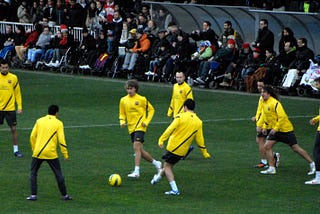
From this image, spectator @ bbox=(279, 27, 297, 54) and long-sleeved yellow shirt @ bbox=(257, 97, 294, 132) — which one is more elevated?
long-sleeved yellow shirt @ bbox=(257, 97, 294, 132)

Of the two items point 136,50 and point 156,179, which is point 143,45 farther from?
point 156,179

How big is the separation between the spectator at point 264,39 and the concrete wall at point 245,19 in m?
1.34

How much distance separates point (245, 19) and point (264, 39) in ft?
17.2

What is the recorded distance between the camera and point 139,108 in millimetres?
20141

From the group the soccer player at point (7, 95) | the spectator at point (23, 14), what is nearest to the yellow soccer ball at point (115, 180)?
the soccer player at point (7, 95)

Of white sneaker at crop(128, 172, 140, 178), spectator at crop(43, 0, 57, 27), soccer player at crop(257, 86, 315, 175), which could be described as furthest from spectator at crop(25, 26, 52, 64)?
white sneaker at crop(128, 172, 140, 178)

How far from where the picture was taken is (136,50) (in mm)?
38750

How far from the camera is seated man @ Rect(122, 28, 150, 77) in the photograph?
3869 centimetres

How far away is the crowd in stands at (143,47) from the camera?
113 ft

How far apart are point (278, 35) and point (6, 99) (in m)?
17.2

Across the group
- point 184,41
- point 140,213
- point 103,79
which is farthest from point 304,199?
point 103,79

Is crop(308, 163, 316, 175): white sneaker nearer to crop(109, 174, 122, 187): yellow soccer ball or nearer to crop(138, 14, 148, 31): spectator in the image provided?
crop(109, 174, 122, 187): yellow soccer ball

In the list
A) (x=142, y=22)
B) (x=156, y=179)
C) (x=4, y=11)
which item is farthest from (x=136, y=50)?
(x=156, y=179)

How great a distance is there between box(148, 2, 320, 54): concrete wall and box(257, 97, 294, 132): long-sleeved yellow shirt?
50.5ft
